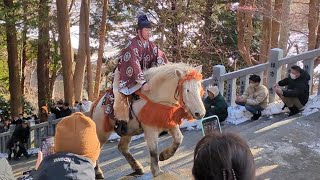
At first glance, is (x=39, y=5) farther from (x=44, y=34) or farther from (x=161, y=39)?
(x=161, y=39)

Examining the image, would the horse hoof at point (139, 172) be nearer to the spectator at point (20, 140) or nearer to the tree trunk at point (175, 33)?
the spectator at point (20, 140)

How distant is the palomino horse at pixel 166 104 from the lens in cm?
522

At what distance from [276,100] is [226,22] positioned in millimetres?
11624

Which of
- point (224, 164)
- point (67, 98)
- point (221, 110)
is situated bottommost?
point (67, 98)

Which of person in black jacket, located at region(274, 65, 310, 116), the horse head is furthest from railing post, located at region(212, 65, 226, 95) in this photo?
the horse head

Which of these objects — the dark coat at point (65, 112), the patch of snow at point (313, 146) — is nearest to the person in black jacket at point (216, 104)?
the patch of snow at point (313, 146)

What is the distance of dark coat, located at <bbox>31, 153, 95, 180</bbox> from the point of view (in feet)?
8.61

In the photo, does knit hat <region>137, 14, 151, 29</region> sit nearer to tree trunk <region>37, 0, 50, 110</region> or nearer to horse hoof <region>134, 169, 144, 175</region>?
horse hoof <region>134, 169, 144, 175</region>

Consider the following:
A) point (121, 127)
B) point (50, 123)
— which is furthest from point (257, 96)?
point (50, 123)

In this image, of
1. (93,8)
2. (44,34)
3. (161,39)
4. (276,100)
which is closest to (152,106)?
(276,100)

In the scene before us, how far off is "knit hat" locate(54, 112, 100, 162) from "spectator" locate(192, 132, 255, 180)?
1097 millimetres

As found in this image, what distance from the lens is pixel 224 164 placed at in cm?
207

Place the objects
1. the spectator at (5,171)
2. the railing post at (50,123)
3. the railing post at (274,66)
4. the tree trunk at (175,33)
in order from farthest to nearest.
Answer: the tree trunk at (175,33) → the railing post at (50,123) → the railing post at (274,66) → the spectator at (5,171)

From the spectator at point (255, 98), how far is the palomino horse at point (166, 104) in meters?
3.48
